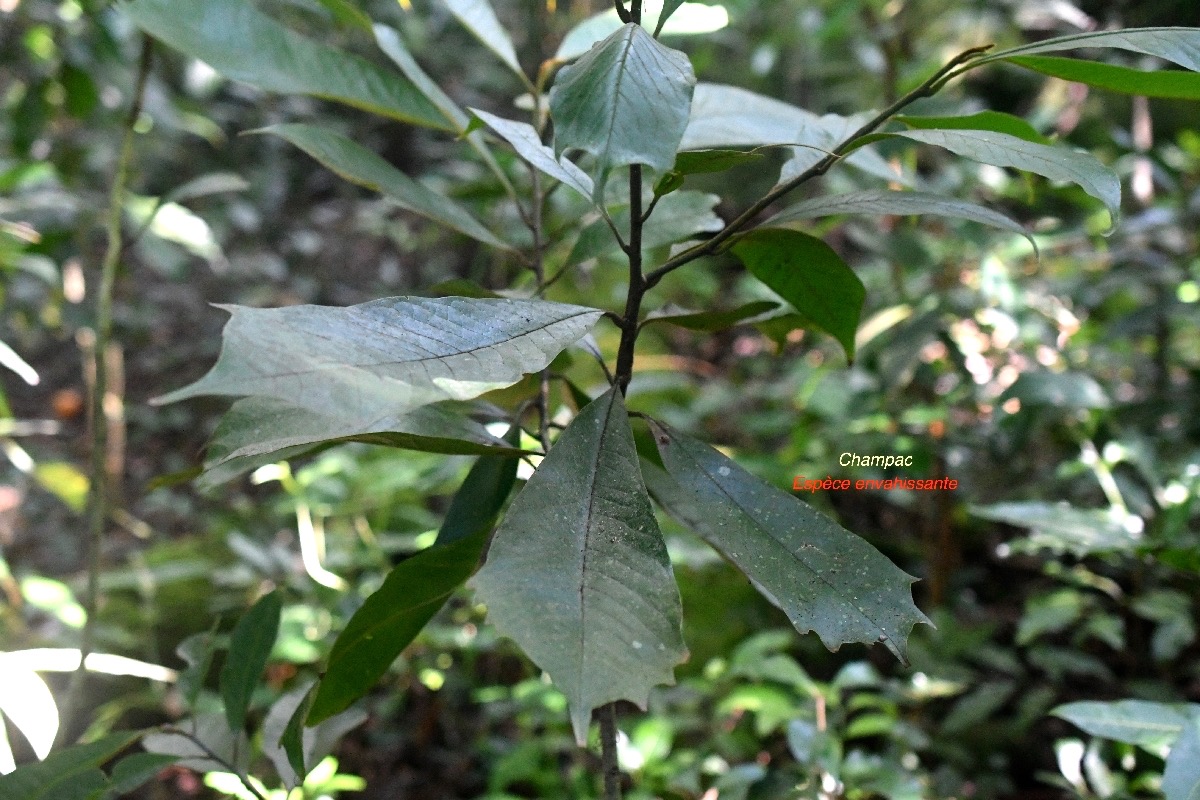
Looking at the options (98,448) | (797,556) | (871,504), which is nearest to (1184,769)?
(797,556)

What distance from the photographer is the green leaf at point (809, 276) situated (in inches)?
21.7

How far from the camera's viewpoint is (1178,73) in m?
0.45

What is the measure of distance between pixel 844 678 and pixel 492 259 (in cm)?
183

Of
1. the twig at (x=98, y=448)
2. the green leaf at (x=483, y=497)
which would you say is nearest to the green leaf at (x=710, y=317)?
the green leaf at (x=483, y=497)

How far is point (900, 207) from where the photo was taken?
0.50 metres

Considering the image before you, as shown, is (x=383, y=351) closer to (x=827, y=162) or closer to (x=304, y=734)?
(x=827, y=162)

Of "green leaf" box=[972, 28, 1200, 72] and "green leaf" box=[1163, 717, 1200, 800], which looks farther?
"green leaf" box=[1163, 717, 1200, 800]

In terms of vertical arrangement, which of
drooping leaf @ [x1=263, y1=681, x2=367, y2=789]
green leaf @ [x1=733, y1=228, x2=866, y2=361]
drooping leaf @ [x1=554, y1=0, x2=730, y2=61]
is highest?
drooping leaf @ [x1=554, y1=0, x2=730, y2=61]

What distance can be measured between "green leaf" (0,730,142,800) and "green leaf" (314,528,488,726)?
18cm

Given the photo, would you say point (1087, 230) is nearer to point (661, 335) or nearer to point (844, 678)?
point (844, 678)

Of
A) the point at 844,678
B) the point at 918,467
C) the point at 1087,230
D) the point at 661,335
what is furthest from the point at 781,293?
the point at 661,335

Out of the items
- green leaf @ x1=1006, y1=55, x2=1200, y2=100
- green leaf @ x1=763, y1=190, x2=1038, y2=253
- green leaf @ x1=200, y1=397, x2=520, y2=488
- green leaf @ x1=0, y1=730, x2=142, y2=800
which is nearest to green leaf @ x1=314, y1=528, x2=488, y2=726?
green leaf @ x1=200, y1=397, x2=520, y2=488

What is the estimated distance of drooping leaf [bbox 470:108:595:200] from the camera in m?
0.50

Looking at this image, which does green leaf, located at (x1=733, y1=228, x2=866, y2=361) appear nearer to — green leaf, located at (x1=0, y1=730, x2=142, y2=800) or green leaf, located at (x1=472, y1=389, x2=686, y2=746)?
green leaf, located at (x1=472, y1=389, x2=686, y2=746)
